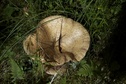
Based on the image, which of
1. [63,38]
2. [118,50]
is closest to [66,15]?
[63,38]

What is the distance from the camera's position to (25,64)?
3.46 meters

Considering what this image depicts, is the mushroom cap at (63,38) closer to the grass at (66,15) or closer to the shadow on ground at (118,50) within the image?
the grass at (66,15)

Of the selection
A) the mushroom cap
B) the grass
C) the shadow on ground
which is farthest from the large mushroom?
the shadow on ground

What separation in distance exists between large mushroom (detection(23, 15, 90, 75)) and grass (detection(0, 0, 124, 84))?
163 millimetres

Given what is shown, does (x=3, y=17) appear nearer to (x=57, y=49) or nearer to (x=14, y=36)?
(x=14, y=36)

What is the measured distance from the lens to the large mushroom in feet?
10.4

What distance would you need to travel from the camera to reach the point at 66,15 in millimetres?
3510

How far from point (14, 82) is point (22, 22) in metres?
0.71

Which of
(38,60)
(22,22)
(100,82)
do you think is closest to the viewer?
(38,60)

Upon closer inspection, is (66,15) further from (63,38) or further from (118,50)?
(118,50)

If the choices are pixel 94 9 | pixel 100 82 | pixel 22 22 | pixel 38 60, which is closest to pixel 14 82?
pixel 38 60

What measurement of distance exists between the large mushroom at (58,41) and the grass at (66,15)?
0.53ft

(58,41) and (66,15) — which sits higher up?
(66,15)

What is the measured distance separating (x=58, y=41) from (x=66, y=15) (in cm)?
35
